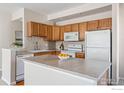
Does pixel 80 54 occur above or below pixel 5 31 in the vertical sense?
below

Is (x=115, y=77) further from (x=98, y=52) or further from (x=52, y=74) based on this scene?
(x=52, y=74)

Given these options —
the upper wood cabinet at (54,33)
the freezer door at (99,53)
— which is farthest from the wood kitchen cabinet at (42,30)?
the freezer door at (99,53)

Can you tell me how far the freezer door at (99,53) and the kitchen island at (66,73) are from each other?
134 cm

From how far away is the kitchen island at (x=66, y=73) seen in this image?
1178 millimetres

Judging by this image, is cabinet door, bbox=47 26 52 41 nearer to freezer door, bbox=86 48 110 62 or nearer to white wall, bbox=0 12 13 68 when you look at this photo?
white wall, bbox=0 12 13 68

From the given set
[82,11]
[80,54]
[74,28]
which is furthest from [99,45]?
[74,28]

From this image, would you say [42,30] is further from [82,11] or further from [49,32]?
[82,11]

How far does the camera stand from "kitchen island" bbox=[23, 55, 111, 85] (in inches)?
46.4

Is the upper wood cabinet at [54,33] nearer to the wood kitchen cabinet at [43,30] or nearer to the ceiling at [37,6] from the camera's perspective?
the wood kitchen cabinet at [43,30]

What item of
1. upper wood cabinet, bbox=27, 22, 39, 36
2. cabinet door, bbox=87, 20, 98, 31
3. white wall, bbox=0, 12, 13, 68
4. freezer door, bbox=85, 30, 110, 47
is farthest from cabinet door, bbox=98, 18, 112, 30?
white wall, bbox=0, 12, 13, 68

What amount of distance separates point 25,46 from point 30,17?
3.89ft

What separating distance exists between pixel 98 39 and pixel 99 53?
1.37ft

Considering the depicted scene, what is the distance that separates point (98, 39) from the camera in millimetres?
3168
